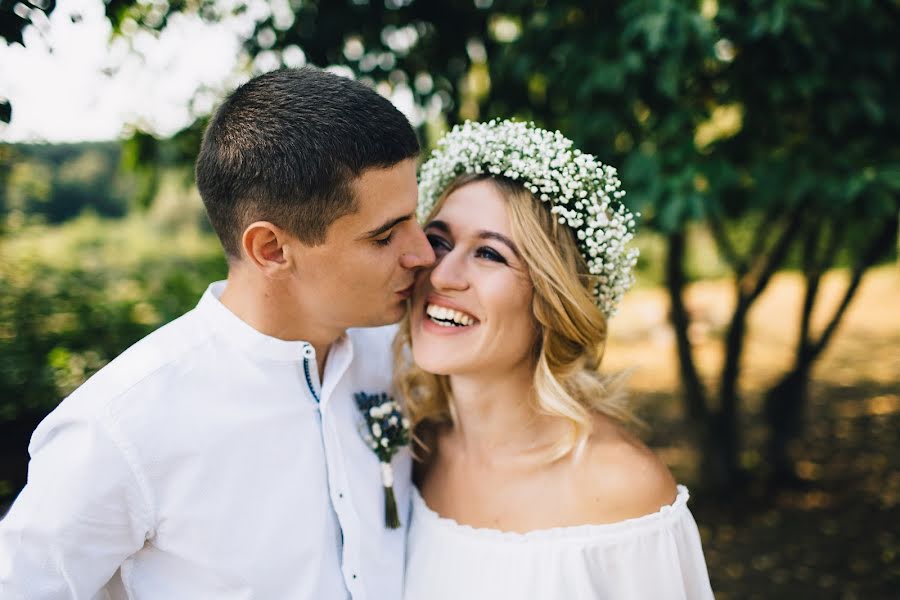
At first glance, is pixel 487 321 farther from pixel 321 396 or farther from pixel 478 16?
pixel 478 16

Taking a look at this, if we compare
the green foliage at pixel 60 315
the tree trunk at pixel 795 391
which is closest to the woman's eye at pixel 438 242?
the green foliage at pixel 60 315

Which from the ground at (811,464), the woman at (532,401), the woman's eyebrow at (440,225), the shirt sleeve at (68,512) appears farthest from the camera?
the ground at (811,464)

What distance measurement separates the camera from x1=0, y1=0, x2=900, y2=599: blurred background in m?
3.07

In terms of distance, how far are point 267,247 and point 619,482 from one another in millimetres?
1428

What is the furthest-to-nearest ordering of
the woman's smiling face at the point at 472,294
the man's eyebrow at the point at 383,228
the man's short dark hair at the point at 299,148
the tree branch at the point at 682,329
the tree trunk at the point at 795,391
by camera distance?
1. the tree trunk at the point at 795,391
2. the tree branch at the point at 682,329
3. the woman's smiling face at the point at 472,294
4. the man's eyebrow at the point at 383,228
5. the man's short dark hair at the point at 299,148

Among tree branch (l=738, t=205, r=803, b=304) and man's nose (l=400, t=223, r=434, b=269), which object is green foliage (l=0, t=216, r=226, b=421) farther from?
tree branch (l=738, t=205, r=803, b=304)

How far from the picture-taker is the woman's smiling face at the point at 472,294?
2486 mm

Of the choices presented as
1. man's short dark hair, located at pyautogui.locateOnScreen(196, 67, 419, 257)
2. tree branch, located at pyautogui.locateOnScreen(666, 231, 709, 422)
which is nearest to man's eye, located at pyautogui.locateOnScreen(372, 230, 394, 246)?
man's short dark hair, located at pyautogui.locateOnScreen(196, 67, 419, 257)

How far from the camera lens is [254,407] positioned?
2.21 m

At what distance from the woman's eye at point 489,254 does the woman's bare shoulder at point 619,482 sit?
2.49ft

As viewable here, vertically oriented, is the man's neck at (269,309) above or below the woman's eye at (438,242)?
below

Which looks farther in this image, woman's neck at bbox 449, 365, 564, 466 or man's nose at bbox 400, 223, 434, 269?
woman's neck at bbox 449, 365, 564, 466

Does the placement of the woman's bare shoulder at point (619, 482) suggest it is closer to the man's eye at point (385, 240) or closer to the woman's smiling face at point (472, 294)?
the woman's smiling face at point (472, 294)

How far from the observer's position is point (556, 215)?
256 centimetres
